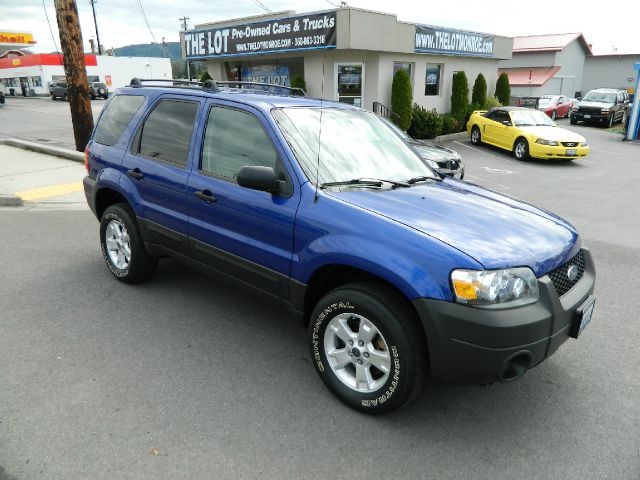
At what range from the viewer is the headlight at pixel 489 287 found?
2562 mm

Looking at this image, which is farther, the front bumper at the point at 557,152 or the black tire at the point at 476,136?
the black tire at the point at 476,136

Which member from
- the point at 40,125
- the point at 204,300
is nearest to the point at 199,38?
the point at 40,125

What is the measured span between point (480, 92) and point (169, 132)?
19.8 metres

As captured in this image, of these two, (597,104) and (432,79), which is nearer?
(432,79)

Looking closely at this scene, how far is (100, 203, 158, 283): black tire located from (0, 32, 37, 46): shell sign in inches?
2969

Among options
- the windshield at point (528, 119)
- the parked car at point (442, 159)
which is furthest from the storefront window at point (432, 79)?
the parked car at point (442, 159)

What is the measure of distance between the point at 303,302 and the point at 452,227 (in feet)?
3.54

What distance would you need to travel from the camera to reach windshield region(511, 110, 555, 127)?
1542cm

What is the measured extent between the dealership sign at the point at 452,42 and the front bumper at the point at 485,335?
16.6 meters


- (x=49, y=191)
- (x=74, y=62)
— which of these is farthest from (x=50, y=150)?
(x=49, y=191)

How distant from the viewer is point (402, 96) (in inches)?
663

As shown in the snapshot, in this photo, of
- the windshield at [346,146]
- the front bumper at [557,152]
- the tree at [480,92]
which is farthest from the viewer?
the tree at [480,92]

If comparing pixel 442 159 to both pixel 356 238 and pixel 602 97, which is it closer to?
pixel 356 238

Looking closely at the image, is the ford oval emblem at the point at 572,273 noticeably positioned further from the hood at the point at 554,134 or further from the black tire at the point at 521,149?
the black tire at the point at 521,149
